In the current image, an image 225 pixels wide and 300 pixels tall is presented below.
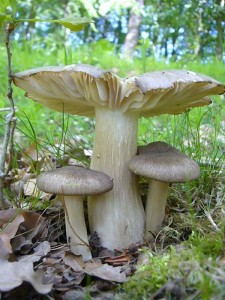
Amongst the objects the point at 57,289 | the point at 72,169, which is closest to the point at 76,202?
the point at 72,169

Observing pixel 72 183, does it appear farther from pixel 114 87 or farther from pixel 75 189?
pixel 114 87

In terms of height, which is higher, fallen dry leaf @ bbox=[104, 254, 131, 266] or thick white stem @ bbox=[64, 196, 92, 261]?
thick white stem @ bbox=[64, 196, 92, 261]

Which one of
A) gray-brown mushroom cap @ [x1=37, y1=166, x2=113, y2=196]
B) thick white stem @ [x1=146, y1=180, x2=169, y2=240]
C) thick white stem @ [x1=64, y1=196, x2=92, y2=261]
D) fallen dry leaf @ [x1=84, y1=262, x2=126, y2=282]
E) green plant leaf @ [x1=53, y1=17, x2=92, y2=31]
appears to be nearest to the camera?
fallen dry leaf @ [x1=84, y1=262, x2=126, y2=282]

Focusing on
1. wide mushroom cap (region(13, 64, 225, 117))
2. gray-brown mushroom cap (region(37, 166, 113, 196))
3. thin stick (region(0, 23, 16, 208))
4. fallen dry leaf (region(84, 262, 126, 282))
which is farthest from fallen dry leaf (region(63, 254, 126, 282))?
wide mushroom cap (region(13, 64, 225, 117))

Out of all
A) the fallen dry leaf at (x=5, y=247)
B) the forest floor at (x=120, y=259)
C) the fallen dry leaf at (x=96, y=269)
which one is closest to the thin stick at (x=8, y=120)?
the forest floor at (x=120, y=259)

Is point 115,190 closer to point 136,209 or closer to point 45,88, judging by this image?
point 136,209

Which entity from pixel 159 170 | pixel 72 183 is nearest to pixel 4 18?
pixel 72 183

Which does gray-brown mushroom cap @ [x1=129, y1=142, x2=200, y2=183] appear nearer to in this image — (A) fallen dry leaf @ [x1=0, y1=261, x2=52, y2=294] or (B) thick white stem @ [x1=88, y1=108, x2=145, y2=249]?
(B) thick white stem @ [x1=88, y1=108, x2=145, y2=249]
